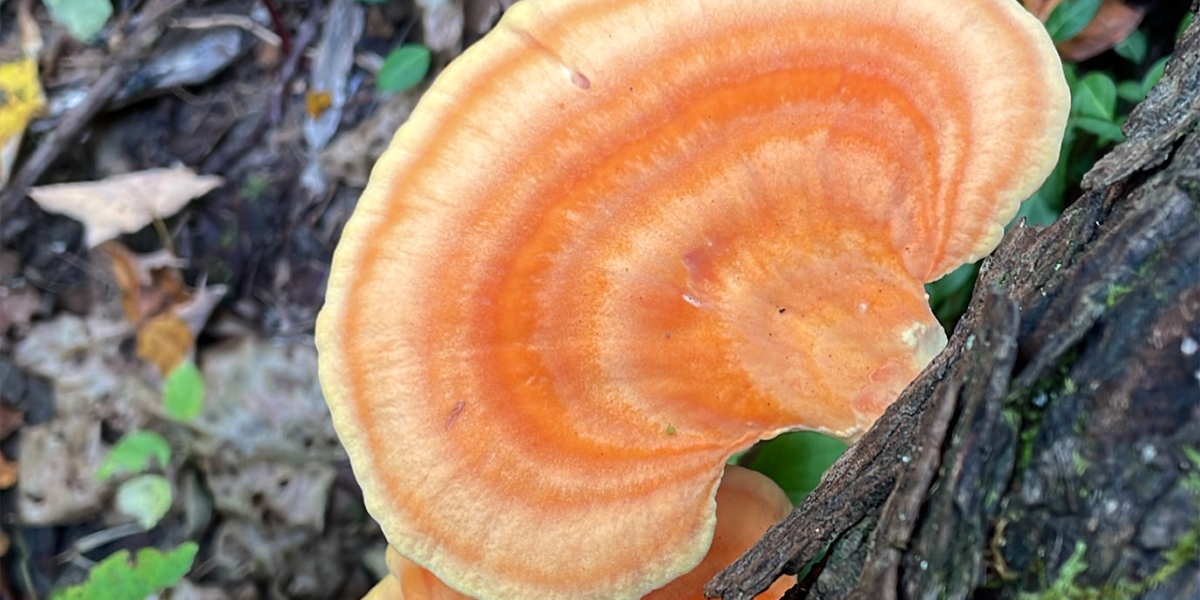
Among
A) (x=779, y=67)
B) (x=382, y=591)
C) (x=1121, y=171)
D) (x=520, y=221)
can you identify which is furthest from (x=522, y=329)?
(x=1121, y=171)

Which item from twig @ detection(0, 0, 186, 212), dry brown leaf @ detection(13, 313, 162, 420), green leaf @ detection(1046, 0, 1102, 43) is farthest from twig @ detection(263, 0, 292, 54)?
green leaf @ detection(1046, 0, 1102, 43)

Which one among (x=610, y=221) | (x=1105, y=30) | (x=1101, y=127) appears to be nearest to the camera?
(x=610, y=221)

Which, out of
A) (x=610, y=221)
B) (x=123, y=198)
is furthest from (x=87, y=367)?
(x=610, y=221)

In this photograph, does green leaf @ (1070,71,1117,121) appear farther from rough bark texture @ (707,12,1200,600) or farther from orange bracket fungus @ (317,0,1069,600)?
rough bark texture @ (707,12,1200,600)

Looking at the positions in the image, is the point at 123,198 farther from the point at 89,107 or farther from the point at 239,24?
the point at 239,24

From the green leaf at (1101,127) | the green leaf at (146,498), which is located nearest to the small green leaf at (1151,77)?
the green leaf at (1101,127)

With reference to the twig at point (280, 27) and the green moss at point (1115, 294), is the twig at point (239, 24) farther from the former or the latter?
the green moss at point (1115, 294)
